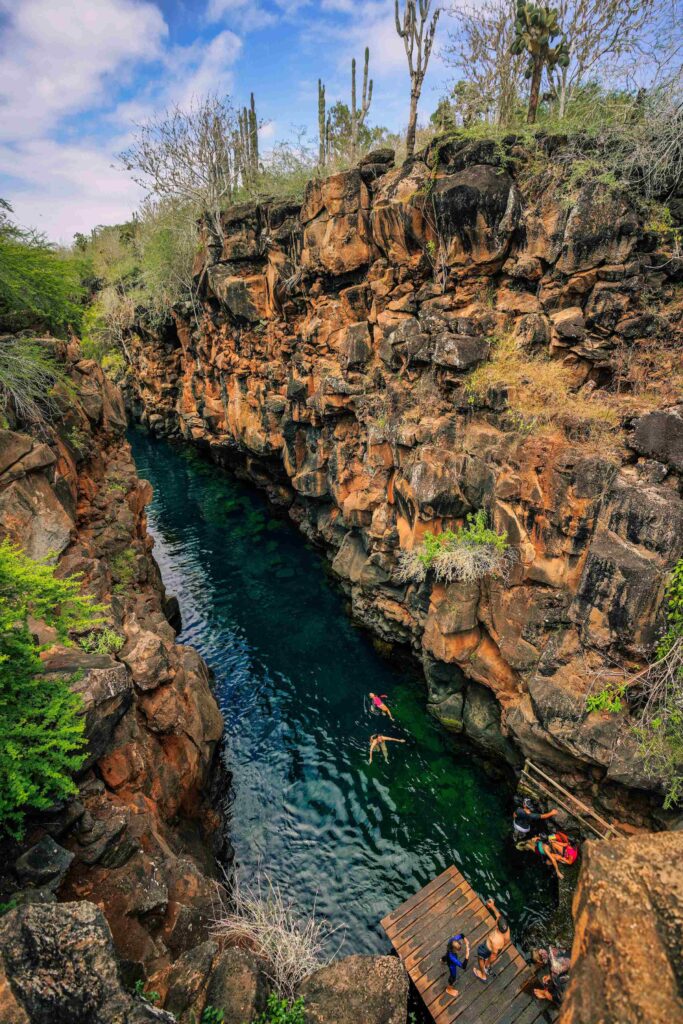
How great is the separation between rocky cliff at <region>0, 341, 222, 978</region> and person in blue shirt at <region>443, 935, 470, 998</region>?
15.3ft

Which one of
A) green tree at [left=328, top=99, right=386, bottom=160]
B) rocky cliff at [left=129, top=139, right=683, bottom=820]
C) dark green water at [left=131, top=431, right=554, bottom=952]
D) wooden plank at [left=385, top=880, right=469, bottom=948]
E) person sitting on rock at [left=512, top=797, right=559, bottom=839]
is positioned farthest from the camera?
green tree at [left=328, top=99, right=386, bottom=160]

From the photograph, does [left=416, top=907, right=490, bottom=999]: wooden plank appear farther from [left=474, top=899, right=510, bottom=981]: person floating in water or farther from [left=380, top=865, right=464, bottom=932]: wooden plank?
[left=380, top=865, right=464, bottom=932]: wooden plank

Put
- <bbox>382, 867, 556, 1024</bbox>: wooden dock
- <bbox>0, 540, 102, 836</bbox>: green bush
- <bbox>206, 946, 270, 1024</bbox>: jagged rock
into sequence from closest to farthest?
<bbox>206, 946, 270, 1024</bbox>: jagged rock < <bbox>0, 540, 102, 836</bbox>: green bush < <bbox>382, 867, 556, 1024</bbox>: wooden dock

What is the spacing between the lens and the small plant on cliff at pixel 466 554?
471 inches

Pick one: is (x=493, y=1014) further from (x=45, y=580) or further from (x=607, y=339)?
(x=607, y=339)

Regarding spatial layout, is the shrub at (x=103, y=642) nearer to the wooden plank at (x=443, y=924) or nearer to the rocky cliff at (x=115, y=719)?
the rocky cliff at (x=115, y=719)

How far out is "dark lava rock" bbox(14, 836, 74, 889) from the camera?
5.77 meters

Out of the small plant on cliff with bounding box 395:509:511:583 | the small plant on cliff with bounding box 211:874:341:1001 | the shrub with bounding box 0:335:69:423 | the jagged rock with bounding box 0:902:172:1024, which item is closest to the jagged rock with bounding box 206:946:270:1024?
the small plant on cliff with bounding box 211:874:341:1001

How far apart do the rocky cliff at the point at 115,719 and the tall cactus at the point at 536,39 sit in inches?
623

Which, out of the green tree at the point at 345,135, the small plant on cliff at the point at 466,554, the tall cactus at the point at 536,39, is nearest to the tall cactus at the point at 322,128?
the green tree at the point at 345,135

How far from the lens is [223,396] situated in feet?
92.4

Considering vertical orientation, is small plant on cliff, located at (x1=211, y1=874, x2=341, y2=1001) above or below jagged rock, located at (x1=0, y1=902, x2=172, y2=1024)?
below

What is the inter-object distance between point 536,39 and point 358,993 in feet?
71.0

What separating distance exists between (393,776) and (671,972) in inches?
413
